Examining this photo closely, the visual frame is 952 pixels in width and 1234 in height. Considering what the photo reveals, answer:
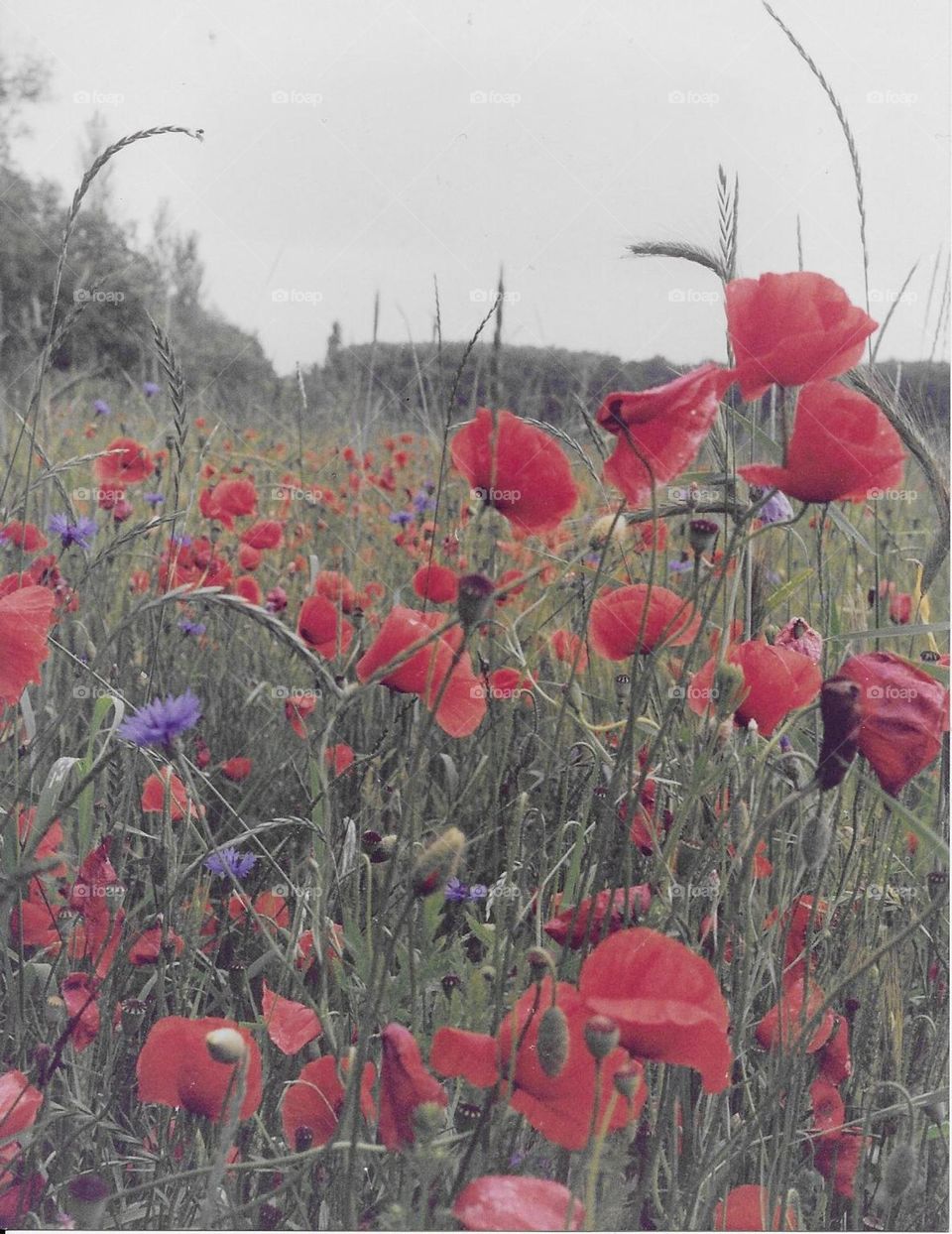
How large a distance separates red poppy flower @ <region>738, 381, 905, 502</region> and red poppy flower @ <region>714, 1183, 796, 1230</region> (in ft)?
1.77

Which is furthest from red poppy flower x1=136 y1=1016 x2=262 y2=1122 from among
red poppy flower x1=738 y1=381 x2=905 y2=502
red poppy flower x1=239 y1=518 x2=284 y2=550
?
red poppy flower x1=239 y1=518 x2=284 y2=550

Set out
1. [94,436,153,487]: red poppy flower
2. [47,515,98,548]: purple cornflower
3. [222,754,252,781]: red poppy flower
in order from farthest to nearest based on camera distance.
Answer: [94,436,153,487]: red poppy flower
[47,515,98,548]: purple cornflower
[222,754,252,781]: red poppy flower

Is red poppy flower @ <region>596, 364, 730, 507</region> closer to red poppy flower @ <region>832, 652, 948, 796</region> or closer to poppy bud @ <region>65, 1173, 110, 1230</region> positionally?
red poppy flower @ <region>832, 652, 948, 796</region>

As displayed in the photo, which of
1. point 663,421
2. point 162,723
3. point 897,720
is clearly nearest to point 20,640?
point 162,723

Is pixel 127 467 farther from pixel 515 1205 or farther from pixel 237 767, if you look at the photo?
pixel 515 1205

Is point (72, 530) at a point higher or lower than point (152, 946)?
higher

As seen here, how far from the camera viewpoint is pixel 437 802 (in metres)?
1.41

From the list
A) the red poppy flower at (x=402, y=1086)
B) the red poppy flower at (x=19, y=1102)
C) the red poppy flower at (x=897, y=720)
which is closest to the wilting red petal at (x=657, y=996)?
the red poppy flower at (x=402, y=1086)

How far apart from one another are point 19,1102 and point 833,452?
28.9 inches

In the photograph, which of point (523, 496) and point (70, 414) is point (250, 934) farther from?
point (70, 414)

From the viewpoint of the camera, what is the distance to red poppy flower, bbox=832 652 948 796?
75 cm

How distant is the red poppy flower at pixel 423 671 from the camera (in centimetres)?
86

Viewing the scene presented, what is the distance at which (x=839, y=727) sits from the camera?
2.27 ft

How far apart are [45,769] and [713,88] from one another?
1.08 m
